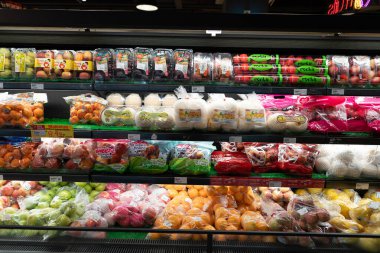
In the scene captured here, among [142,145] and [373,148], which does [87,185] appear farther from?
[373,148]

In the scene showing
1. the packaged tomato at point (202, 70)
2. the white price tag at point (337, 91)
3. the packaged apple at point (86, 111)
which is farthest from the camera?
the packaged apple at point (86, 111)

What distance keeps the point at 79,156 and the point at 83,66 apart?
72 centimetres

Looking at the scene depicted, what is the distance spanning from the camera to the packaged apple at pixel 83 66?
2.38m

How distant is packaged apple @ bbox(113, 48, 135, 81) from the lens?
93.6 inches

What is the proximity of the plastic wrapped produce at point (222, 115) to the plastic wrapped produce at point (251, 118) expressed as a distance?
1.9 inches

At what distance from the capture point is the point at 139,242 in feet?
7.12

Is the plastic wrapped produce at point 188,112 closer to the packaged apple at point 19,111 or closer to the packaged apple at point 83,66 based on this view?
the packaged apple at point 83,66

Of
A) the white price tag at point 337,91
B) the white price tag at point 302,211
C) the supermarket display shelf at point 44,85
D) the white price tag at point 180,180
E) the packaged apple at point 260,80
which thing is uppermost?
the packaged apple at point 260,80

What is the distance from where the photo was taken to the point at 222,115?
2320 mm

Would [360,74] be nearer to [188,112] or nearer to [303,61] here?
Result: [303,61]

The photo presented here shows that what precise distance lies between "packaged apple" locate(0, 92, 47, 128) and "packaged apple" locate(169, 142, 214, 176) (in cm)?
120

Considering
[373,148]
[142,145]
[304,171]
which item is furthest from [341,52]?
[142,145]

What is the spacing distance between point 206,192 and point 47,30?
2.07 metres

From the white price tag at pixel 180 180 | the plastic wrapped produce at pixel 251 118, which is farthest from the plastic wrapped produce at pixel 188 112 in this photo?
the white price tag at pixel 180 180
